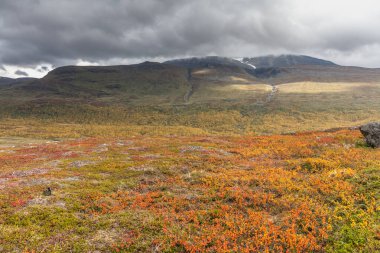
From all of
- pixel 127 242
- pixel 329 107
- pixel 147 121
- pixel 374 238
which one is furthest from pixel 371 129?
pixel 329 107

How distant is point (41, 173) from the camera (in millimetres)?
25234

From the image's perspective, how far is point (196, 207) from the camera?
17094mm

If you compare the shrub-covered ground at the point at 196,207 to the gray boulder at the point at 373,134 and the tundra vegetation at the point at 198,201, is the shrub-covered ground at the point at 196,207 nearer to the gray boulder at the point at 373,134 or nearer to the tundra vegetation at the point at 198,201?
the tundra vegetation at the point at 198,201

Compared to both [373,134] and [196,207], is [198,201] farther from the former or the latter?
[373,134]

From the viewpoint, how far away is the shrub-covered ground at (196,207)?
12672 mm

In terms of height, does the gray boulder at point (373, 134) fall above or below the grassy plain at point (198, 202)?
above

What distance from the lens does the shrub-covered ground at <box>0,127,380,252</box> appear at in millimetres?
12672

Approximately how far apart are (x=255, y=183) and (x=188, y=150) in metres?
17.7

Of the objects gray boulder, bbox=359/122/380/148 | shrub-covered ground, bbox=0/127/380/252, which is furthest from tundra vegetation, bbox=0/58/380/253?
gray boulder, bbox=359/122/380/148

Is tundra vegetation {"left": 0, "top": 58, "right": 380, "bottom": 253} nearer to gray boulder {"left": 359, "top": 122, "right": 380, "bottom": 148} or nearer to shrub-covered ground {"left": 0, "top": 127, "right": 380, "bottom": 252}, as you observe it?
shrub-covered ground {"left": 0, "top": 127, "right": 380, "bottom": 252}

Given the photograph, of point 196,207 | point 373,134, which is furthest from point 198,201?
point 373,134

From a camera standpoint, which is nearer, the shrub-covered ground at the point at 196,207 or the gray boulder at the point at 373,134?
the shrub-covered ground at the point at 196,207

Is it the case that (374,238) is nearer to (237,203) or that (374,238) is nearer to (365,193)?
(365,193)

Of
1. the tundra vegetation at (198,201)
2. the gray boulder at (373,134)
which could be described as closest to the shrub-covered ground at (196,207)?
the tundra vegetation at (198,201)
